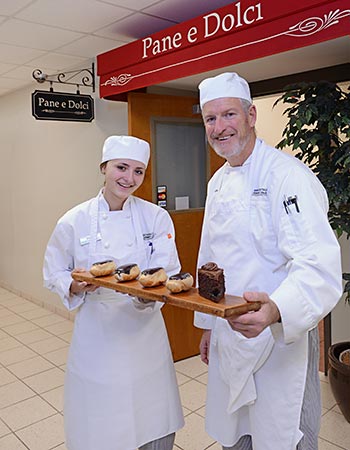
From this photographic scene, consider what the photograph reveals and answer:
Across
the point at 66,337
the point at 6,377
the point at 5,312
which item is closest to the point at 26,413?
the point at 6,377

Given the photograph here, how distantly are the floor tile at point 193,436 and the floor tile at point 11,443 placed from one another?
0.88m

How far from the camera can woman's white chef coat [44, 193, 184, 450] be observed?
1787 millimetres

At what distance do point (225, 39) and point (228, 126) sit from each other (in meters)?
1.16

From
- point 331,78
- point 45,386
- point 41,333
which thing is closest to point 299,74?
point 331,78

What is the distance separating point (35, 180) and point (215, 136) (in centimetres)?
421

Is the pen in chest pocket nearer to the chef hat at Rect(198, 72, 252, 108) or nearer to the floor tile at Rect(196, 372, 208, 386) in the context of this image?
the chef hat at Rect(198, 72, 252, 108)

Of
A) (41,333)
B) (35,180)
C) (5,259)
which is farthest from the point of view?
(5,259)

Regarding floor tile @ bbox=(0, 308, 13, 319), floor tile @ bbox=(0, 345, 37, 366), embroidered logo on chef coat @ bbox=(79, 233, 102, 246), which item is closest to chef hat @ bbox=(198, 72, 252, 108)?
embroidered logo on chef coat @ bbox=(79, 233, 102, 246)

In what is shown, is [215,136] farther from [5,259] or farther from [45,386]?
[5,259]

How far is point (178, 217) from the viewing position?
3.53 metres

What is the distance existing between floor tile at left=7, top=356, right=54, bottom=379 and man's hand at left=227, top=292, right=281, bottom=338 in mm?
2840

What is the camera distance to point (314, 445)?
1478 mm

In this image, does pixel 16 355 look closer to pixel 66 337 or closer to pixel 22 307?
pixel 66 337

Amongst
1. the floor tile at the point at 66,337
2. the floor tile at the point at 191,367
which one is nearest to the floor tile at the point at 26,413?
the floor tile at the point at 191,367
